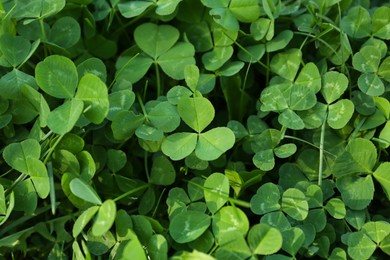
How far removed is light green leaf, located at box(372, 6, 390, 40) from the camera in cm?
159

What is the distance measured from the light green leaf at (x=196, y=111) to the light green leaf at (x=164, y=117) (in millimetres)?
26

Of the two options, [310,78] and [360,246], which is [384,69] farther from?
[360,246]

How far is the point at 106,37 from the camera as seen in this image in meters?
1.71

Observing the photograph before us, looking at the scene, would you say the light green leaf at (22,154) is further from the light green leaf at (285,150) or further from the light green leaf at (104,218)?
the light green leaf at (285,150)

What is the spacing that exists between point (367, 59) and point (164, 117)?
0.53 meters

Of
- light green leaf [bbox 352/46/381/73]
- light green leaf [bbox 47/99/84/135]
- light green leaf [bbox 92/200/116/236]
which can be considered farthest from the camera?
light green leaf [bbox 352/46/381/73]

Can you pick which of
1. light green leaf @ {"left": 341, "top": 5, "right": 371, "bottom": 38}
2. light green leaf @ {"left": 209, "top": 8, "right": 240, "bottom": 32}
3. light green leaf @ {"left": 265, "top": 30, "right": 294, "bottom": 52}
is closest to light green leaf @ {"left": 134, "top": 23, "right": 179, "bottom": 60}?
light green leaf @ {"left": 209, "top": 8, "right": 240, "bottom": 32}

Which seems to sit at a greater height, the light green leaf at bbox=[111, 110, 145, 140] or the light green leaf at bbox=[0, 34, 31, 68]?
the light green leaf at bbox=[0, 34, 31, 68]

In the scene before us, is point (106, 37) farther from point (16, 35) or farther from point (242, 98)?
point (242, 98)

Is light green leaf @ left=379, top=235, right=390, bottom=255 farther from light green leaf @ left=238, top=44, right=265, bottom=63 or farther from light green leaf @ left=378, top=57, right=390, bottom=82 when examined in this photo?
light green leaf @ left=238, top=44, right=265, bottom=63

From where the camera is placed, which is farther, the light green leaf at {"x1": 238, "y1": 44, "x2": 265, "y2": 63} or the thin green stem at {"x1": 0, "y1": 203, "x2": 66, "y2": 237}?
the light green leaf at {"x1": 238, "y1": 44, "x2": 265, "y2": 63}

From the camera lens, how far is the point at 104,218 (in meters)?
1.21

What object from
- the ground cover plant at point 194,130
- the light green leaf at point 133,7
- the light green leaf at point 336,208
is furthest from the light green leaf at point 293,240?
the light green leaf at point 133,7

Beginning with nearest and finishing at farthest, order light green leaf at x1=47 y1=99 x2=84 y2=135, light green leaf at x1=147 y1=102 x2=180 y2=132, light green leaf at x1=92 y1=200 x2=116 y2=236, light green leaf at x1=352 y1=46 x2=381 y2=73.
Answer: light green leaf at x1=92 y1=200 x2=116 y2=236 < light green leaf at x1=47 y1=99 x2=84 y2=135 < light green leaf at x1=147 y1=102 x2=180 y2=132 < light green leaf at x1=352 y1=46 x2=381 y2=73
